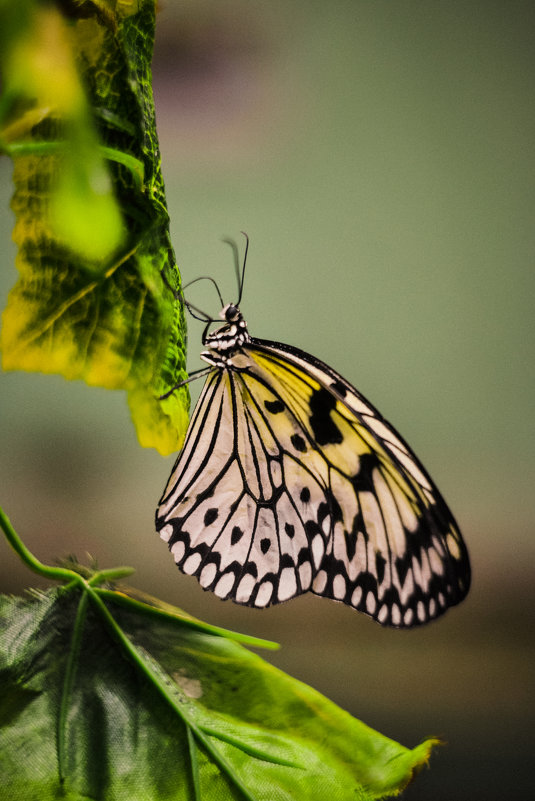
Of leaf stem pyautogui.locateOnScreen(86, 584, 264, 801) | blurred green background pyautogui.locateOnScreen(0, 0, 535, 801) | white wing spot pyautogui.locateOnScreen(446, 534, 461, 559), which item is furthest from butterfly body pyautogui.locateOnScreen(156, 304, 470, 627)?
blurred green background pyautogui.locateOnScreen(0, 0, 535, 801)

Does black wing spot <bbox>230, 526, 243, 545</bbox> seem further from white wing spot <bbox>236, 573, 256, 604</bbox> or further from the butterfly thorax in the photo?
the butterfly thorax

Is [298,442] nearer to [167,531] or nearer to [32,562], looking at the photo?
[167,531]

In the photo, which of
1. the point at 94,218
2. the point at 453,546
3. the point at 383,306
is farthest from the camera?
the point at 383,306

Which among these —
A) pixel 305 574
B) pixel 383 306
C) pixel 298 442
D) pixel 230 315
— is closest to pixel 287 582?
pixel 305 574

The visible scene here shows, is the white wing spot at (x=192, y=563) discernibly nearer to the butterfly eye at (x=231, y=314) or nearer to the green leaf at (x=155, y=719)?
the green leaf at (x=155, y=719)

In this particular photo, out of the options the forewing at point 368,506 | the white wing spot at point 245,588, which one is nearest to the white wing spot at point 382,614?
the forewing at point 368,506

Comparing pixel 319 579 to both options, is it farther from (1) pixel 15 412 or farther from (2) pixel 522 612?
(2) pixel 522 612
